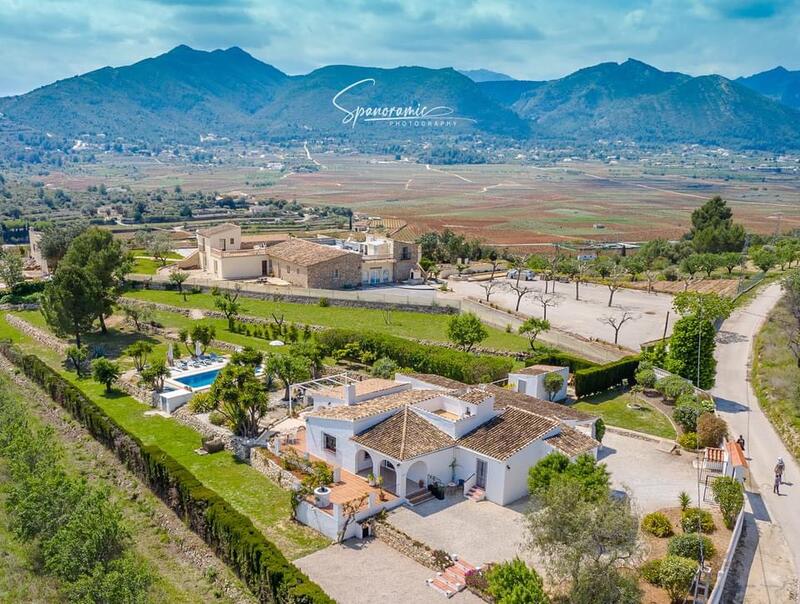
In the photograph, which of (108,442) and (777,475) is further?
(108,442)

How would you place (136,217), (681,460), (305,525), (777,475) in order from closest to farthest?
(305,525) < (777,475) < (681,460) < (136,217)

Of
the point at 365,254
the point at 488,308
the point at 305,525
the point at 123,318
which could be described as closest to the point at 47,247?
the point at 123,318

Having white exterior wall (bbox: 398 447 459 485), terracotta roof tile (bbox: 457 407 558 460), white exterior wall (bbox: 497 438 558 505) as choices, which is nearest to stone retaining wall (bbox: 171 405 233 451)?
white exterior wall (bbox: 398 447 459 485)

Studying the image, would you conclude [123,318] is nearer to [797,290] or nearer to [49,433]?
[49,433]

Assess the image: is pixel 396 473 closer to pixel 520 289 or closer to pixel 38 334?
pixel 38 334

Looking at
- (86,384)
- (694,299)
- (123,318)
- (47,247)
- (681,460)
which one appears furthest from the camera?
(47,247)

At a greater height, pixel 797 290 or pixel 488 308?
pixel 797 290

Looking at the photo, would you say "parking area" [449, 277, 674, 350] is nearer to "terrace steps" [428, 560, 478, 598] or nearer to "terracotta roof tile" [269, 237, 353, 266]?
"terracotta roof tile" [269, 237, 353, 266]
